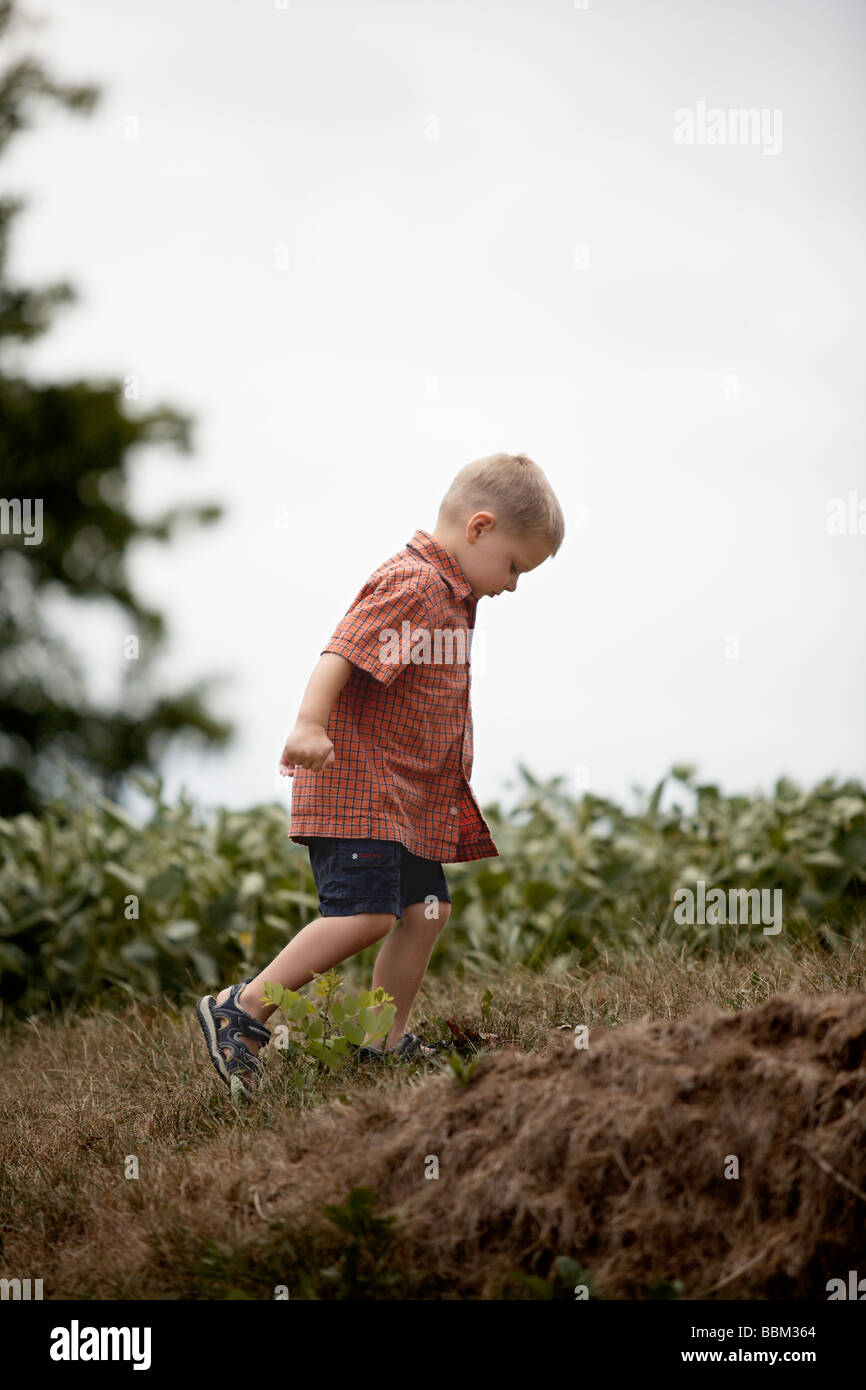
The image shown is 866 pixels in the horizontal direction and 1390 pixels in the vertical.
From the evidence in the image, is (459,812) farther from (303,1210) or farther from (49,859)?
(49,859)

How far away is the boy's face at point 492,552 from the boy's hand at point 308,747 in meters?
0.64

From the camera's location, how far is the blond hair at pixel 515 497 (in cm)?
316

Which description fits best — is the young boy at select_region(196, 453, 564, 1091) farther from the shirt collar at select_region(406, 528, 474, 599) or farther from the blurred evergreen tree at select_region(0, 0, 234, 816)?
the blurred evergreen tree at select_region(0, 0, 234, 816)

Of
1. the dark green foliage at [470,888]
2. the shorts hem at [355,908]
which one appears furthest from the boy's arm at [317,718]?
the dark green foliage at [470,888]

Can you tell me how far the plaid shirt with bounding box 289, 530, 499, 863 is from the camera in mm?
3029

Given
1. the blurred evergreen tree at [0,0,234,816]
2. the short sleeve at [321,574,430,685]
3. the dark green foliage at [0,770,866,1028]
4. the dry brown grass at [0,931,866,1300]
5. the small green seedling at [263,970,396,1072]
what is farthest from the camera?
the blurred evergreen tree at [0,0,234,816]

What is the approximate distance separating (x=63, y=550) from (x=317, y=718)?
8.99 metres

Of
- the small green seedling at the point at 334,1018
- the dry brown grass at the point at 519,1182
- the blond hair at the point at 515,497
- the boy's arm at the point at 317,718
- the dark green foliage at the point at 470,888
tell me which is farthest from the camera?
the dark green foliage at the point at 470,888

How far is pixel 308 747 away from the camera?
113 inches

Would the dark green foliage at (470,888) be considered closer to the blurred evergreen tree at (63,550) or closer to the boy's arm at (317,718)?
the boy's arm at (317,718)

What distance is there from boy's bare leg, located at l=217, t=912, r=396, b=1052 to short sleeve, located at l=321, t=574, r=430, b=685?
1.99 feet

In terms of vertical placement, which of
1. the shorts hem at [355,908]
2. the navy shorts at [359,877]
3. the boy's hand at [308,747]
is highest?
the boy's hand at [308,747]

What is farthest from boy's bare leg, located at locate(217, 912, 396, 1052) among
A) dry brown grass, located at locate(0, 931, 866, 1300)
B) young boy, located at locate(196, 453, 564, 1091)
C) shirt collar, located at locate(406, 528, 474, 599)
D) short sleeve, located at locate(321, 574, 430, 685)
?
shirt collar, located at locate(406, 528, 474, 599)
